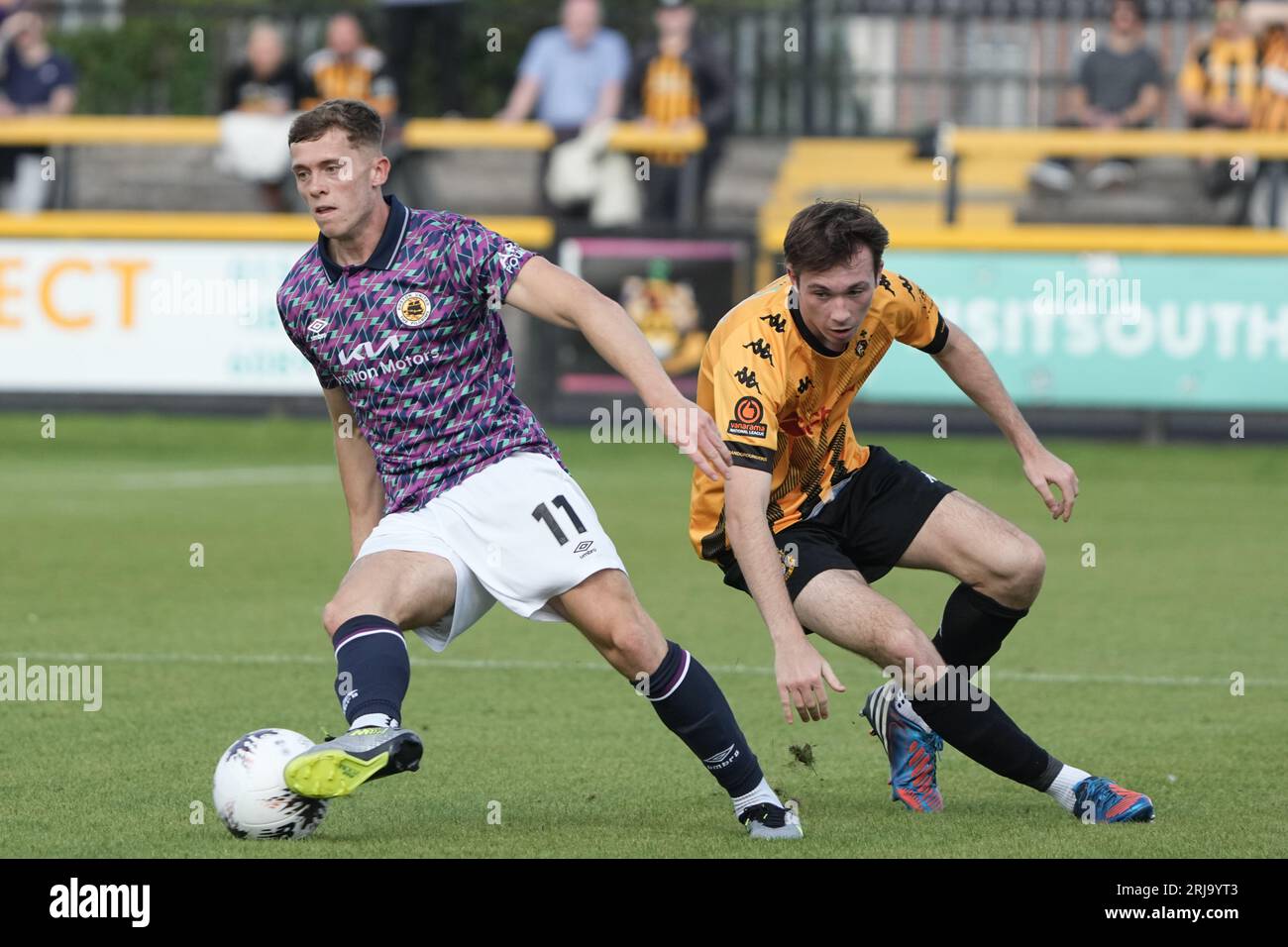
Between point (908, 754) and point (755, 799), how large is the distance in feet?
2.04

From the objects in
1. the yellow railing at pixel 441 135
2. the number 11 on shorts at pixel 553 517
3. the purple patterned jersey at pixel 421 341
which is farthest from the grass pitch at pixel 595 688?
the yellow railing at pixel 441 135

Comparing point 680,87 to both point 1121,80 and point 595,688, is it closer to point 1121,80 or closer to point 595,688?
point 1121,80

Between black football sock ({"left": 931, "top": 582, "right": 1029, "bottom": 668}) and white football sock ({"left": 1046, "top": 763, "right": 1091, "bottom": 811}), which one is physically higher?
black football sock ({"left": 931, "top": 582, "right": 1029, "bottom": 668})

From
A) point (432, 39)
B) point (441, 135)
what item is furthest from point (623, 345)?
point (432, 39)

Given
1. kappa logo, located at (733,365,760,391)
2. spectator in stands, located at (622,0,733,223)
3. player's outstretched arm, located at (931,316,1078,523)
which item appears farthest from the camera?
spectator in stands, located at (622,0,733,223)

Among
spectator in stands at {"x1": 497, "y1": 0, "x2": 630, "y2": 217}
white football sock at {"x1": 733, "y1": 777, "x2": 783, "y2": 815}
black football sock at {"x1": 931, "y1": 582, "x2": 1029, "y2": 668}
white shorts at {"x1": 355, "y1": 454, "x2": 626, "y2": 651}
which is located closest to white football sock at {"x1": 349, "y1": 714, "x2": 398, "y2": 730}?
white shorts at {"x1": 355, "y1": 454, "x2": 626, "y2": 651}

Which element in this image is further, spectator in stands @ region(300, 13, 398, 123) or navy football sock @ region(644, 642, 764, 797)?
spectator in stands @ region(300, 13, 398, 123)

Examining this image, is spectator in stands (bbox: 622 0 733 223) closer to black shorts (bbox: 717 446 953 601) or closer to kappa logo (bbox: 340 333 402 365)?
black shorts (bbox: 717 446 953 601)

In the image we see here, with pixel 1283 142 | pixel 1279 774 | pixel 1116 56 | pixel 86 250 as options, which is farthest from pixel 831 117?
pixel 1279 774

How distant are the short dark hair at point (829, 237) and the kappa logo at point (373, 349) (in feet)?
3.29

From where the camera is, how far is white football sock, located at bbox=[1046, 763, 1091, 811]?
5941mm

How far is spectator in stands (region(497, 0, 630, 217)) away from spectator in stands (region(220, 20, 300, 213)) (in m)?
1.92

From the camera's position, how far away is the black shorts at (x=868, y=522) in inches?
242

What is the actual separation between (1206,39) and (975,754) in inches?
548
